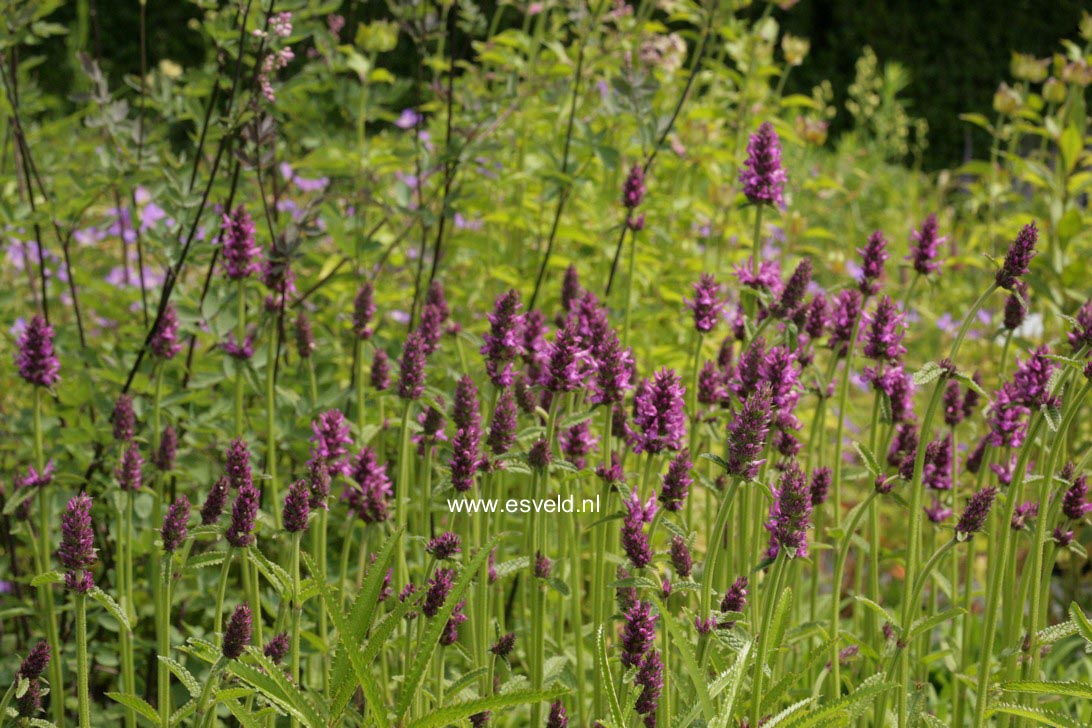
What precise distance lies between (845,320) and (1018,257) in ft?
1.78

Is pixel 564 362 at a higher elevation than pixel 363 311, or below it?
below

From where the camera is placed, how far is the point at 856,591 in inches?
94.8

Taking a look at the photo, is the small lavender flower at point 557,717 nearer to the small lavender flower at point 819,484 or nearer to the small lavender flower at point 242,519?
the small lavender flower at point 242,519

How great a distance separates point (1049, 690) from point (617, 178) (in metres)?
2.59

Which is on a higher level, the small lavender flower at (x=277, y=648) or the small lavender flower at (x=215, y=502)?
the small lavender flower at (x=215, y=502)

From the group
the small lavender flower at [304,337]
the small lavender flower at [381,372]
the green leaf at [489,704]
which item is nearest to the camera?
the green leaf at [489,704]

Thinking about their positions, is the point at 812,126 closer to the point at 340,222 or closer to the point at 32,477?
the point at 340,222

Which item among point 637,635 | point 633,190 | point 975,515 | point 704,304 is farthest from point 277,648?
point 633,190

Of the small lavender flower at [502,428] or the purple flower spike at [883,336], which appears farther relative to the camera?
the purple flower spike at [883,336]

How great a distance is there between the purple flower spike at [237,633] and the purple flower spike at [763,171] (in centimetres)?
136

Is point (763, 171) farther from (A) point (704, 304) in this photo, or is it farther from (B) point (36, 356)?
(B) point (36, 356)

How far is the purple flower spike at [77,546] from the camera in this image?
5.41ft

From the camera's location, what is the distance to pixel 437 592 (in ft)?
6.08

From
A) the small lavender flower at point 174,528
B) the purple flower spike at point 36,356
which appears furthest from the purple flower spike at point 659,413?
the purple flower spike at point 36,356
